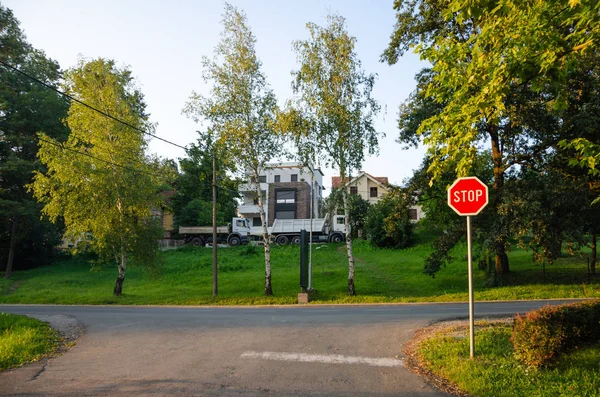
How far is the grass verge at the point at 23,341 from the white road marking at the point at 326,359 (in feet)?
13.5

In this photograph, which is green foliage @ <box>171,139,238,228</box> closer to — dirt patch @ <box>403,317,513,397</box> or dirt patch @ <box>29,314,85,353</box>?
dirt patch @ <box>29,314,85,353</box>

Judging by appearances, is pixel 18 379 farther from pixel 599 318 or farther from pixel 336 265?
pixel 336 265

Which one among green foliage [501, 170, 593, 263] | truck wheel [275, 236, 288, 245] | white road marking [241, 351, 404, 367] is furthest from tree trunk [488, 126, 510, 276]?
truck wheel [275, 236, 288, 245]

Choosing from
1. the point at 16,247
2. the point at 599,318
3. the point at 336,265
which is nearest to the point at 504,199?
the point at 599,318

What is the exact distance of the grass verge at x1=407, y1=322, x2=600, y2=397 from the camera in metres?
5.92

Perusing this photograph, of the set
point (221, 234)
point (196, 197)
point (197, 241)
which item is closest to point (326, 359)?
point (221, 234)

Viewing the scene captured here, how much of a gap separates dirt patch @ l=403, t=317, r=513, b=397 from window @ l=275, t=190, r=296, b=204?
52.4 m

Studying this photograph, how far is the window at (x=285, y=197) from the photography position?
210 ft

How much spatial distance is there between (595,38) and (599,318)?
179 inches

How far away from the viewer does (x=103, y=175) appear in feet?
76.4

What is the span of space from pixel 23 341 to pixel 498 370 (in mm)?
9256

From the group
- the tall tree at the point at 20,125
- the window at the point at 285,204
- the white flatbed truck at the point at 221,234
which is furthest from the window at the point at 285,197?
the tall tree at the point at 20,125

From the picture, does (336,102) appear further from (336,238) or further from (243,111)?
(336,238)

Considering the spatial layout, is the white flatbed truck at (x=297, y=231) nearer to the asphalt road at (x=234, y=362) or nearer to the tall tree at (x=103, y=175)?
the tall tree at (x=103, y=175)
